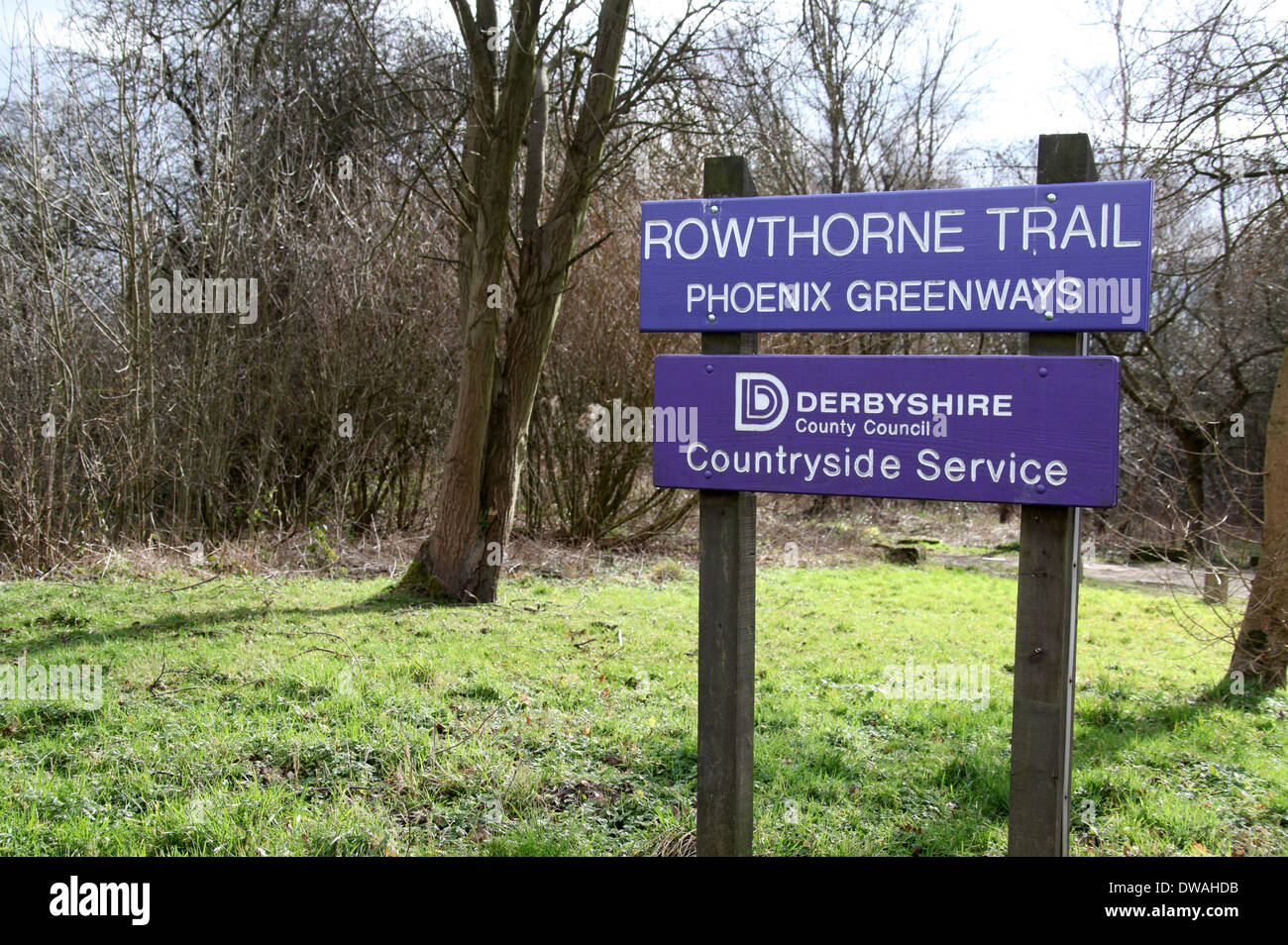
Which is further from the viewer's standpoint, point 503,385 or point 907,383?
point 503,385

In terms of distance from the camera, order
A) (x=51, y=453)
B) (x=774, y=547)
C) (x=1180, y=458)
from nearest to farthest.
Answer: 1. (x=51, y=453)
2. (x=774, y=547)
3. (x=1180, y=458)

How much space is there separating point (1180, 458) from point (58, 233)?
20.0 metres

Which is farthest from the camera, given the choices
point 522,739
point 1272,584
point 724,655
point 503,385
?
point 503,385

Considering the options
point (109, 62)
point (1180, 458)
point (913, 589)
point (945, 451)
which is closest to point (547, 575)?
point (913, 589)

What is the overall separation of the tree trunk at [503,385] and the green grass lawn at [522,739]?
0.59 m

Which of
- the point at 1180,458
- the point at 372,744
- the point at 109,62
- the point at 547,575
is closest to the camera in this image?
the point at 372,744

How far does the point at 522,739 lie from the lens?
16.5ft

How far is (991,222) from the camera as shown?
3.09 m

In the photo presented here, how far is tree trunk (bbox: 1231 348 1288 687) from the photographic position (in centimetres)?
688

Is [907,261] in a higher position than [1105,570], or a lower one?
higher

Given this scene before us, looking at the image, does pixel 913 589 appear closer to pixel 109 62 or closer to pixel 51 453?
pixel 51 453

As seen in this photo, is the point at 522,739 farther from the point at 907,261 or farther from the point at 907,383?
the point at 907,261

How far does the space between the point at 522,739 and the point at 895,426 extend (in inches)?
110

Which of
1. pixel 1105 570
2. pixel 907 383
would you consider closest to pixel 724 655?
pixel 907 383
